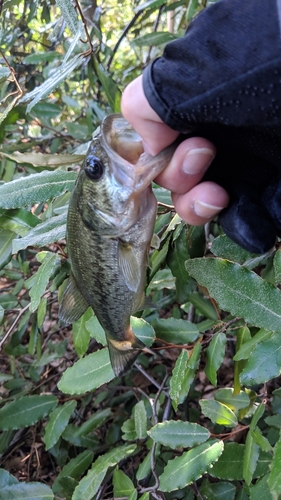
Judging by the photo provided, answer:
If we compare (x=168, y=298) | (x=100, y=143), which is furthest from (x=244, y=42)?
(x=168, y=298)

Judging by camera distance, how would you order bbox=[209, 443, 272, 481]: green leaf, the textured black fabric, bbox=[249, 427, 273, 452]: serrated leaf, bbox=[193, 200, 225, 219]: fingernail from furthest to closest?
bbox=[209, 443, 272, 481]: green leaf → bbox=[249, 427, 273, 452]: serrated leaf → bbox=[193, 200, 225, 219]: fingernail → the textured black fabric

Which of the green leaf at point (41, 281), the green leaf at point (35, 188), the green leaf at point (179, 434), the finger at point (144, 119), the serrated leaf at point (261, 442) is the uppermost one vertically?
the finger at point (144, 119)

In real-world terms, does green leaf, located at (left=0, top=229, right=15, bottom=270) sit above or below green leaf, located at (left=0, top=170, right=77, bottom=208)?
below

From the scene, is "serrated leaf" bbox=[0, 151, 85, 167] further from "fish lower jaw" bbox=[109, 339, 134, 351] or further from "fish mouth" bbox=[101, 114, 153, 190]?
"fish lower jaw" bbox=[109, 339, 134, 351]

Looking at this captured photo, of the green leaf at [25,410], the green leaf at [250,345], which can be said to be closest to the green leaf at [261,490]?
the green leaf at [250,345]

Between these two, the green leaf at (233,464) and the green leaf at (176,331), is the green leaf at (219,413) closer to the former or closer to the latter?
the green leaf at (233,464)

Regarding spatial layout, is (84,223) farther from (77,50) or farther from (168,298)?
(77,50)

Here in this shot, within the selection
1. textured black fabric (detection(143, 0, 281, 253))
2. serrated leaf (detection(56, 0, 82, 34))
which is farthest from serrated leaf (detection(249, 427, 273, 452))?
serrated leaf (detection(56, 0, 82, 34))
